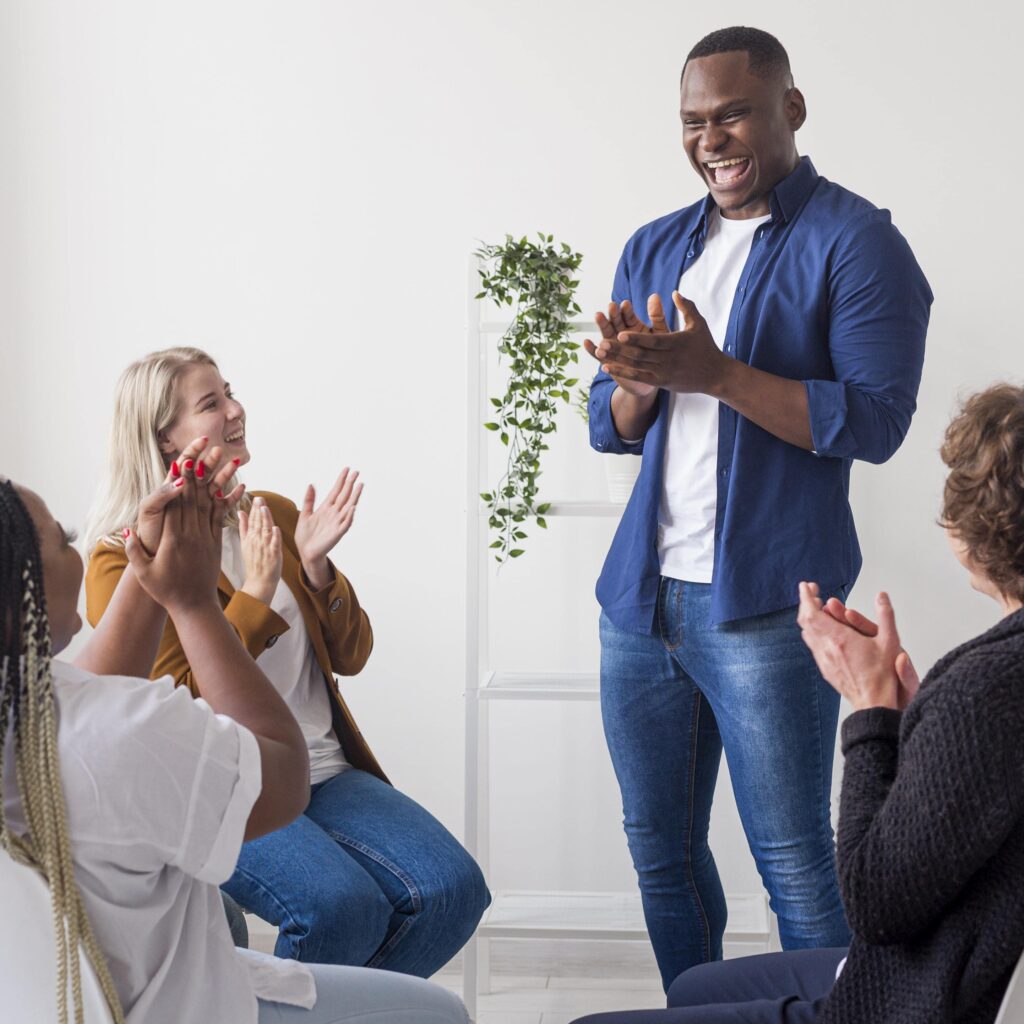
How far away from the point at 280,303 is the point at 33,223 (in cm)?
60

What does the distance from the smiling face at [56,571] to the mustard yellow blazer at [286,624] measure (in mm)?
737

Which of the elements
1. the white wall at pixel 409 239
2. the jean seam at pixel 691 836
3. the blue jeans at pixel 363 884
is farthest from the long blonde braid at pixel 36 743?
the white wall at pixel 409 239

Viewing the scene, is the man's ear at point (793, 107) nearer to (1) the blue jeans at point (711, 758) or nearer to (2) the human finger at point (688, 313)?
(2) the human finger at point (688, 313)

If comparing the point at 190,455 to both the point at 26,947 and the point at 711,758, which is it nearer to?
the point at 26,947

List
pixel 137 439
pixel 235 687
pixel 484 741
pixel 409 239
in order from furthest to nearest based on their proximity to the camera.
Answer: pixel 409 239, pixel 484 741, pixel 137 439, pixel 235 687

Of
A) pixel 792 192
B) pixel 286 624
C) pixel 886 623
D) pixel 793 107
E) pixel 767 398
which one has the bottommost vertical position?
pixel 286 624

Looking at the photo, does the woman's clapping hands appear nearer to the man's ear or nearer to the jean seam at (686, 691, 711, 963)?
the jean seam at (686, 691, 711, 963)

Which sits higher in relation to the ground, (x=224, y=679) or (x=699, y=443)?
(x=699, y=443)

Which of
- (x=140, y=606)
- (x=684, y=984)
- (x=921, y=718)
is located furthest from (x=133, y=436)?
(x=921, y=718)

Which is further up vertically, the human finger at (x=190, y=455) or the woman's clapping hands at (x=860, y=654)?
the human finger at (x=190, y=455)

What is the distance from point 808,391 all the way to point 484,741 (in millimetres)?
1159

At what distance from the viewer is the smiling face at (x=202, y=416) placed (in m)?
2.01

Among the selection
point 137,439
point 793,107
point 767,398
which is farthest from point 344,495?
point 793,107

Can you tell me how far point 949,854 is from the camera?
1027 millimetres
